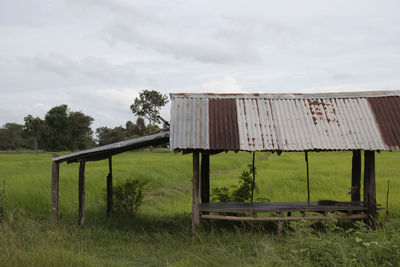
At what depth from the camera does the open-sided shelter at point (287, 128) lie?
6.91 metres

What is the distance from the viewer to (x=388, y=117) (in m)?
7.49

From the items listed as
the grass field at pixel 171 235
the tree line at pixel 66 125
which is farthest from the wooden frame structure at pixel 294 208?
the tree line at pixel 66 125

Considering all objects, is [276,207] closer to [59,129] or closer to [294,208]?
[294,208]

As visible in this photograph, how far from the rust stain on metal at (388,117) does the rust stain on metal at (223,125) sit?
9.68 feet

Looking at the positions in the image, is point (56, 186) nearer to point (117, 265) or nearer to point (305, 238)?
point (117, 265)

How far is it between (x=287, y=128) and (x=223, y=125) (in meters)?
1.32

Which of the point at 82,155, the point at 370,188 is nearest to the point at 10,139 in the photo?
the point at 82,155

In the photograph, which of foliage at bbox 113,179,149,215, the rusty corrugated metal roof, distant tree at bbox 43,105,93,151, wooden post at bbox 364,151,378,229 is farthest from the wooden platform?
distant tree at bbox 43,105,93,151

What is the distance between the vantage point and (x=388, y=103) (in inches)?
309

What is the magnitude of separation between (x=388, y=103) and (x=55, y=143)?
50628 mm

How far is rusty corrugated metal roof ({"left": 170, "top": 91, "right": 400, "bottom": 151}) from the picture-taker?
271 inches

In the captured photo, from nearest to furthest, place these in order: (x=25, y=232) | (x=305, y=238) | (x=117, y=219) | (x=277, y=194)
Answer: (x=305, y=238), (x=25, y=232), (x=117, y=219), (x=277, y=194)

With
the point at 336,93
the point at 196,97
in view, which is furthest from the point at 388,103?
the point at 196,97

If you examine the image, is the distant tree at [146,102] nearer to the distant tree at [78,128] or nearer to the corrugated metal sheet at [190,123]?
the distant tree at [78,128]
